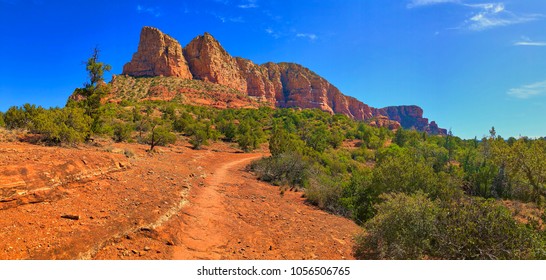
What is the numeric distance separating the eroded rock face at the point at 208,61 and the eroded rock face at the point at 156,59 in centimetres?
440

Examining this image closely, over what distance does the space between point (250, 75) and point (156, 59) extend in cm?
4543

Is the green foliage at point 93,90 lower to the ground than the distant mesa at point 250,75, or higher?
lower

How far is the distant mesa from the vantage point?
83.0 meters

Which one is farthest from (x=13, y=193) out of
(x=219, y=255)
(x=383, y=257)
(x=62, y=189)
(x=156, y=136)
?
(x=156, y=136)

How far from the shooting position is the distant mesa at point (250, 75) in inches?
3268

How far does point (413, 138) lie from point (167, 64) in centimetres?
6951

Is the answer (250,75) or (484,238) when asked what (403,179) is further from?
(250,75)

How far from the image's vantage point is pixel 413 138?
45531mm

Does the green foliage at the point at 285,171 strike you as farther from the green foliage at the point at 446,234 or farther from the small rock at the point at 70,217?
the small rock at the point at 70,217

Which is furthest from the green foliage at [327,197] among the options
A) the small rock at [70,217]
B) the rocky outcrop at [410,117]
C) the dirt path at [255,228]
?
the rocky outcrop at [410,117]

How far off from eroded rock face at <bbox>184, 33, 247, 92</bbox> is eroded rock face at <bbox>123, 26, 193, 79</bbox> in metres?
4.40

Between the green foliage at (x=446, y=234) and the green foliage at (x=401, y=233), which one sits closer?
the green foliage at (x=446, y=234)

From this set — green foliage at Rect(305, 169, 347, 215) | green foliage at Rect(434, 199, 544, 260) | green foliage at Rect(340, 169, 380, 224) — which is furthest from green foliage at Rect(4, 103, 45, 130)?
green foliage at Rect(434, 199, 544, 260)

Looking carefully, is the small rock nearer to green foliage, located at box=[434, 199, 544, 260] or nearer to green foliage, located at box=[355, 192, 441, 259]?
green foliage, located at box=[355, 192, 441, 259]
